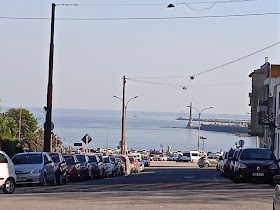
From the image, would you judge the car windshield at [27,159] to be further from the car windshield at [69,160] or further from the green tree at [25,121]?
the green tree at [25,121]

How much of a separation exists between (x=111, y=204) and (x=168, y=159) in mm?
94520

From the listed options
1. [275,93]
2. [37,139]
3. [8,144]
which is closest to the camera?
[8,144]

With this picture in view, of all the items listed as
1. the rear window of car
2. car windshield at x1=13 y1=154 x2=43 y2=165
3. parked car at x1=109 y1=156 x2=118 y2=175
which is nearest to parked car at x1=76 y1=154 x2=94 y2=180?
parked car at x1=109 y1=156 x2=118 y2=175

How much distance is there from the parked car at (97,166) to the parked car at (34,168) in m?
9.78

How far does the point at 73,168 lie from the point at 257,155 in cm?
1036

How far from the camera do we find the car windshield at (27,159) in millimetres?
28922

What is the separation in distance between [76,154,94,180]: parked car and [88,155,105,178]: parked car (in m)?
0.90

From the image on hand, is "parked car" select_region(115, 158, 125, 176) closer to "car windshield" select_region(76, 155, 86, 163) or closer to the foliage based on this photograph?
the foliage

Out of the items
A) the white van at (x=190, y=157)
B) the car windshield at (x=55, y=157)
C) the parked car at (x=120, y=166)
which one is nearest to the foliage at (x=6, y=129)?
the parked car at (x=120, y=166)

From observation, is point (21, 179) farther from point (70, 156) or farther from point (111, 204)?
point (111, 204)

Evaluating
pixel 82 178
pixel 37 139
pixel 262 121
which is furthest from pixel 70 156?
pixel 37 139

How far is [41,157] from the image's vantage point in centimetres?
2945

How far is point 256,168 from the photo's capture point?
28.1m

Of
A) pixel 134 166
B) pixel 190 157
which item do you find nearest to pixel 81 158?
pixel 134 166
